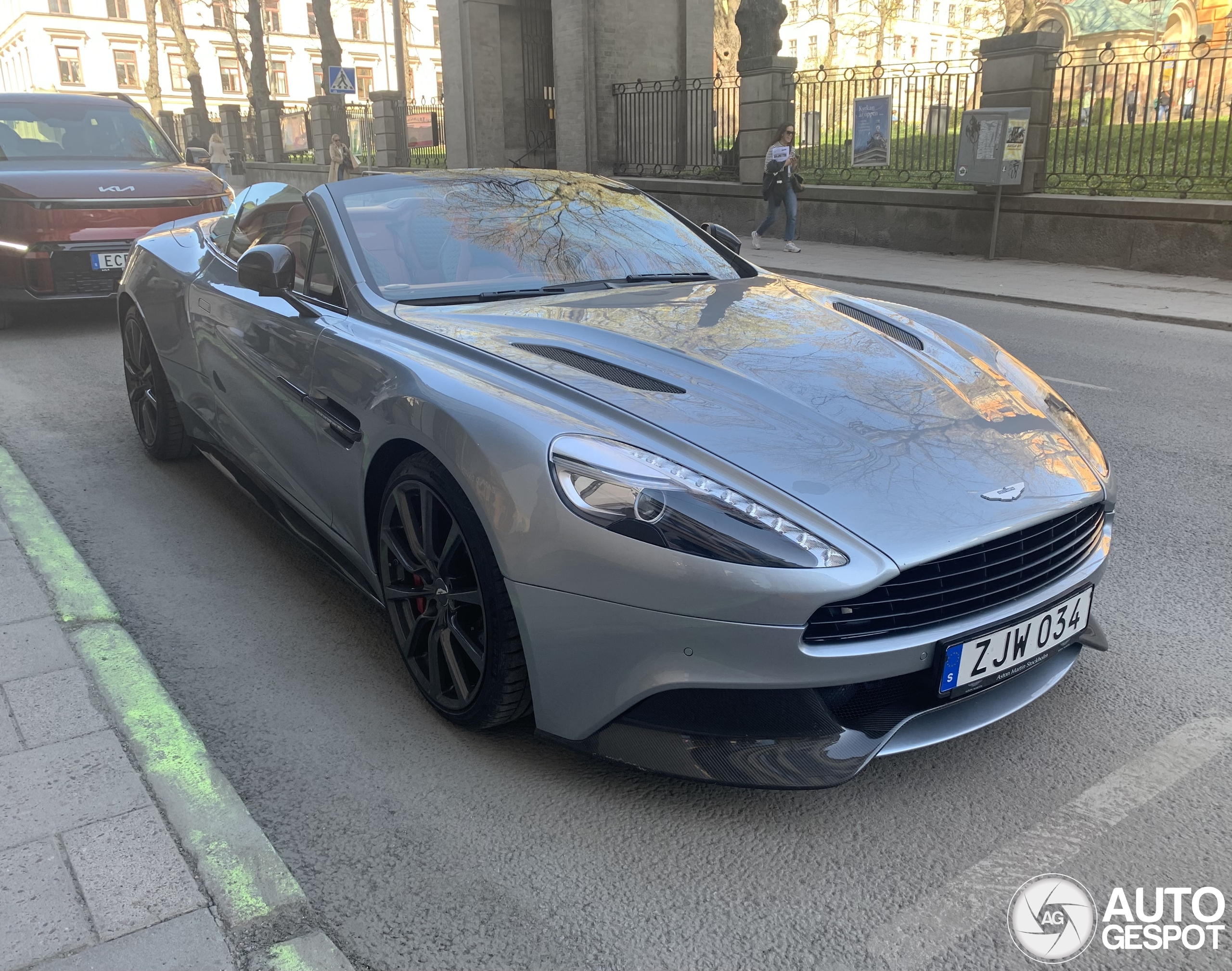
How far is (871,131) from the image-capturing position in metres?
16.5

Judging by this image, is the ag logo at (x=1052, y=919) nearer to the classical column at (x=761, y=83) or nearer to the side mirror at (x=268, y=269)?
the side mirror at (x=268, y=269)

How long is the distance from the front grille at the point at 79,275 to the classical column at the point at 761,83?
38.8 ft

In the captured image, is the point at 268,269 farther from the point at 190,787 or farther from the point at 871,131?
the point at 871,131

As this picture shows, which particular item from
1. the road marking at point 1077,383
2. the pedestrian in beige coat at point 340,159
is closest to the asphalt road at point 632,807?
the road marking at point 1077,383

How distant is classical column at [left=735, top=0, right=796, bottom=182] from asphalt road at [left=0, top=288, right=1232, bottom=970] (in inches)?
606

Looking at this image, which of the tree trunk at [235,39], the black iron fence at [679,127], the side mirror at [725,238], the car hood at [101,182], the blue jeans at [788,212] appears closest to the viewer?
the side mirror at [725,238]

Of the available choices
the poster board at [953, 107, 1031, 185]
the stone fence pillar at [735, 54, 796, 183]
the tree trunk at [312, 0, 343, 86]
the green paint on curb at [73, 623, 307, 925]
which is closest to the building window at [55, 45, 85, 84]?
the tree trunk at [312, 0, 343, 86]

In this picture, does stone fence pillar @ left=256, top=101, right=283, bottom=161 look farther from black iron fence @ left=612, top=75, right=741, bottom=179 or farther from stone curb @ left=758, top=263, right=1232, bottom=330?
stone curb @ left=758, top=263, right=1232, bottom=330

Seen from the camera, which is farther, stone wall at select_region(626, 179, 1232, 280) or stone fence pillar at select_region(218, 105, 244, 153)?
stone fence pillar at select_region(218, 105, 244, 153)

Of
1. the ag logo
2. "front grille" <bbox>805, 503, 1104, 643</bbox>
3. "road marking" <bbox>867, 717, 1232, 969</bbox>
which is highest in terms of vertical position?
"front grille" <bbox>805, 503, 1104, 643</bbox>

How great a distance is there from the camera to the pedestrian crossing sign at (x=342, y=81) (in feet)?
83.0

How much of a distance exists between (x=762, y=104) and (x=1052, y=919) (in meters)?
17.8

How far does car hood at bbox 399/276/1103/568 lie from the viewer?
2461mm

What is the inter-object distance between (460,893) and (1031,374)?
2445 mm
